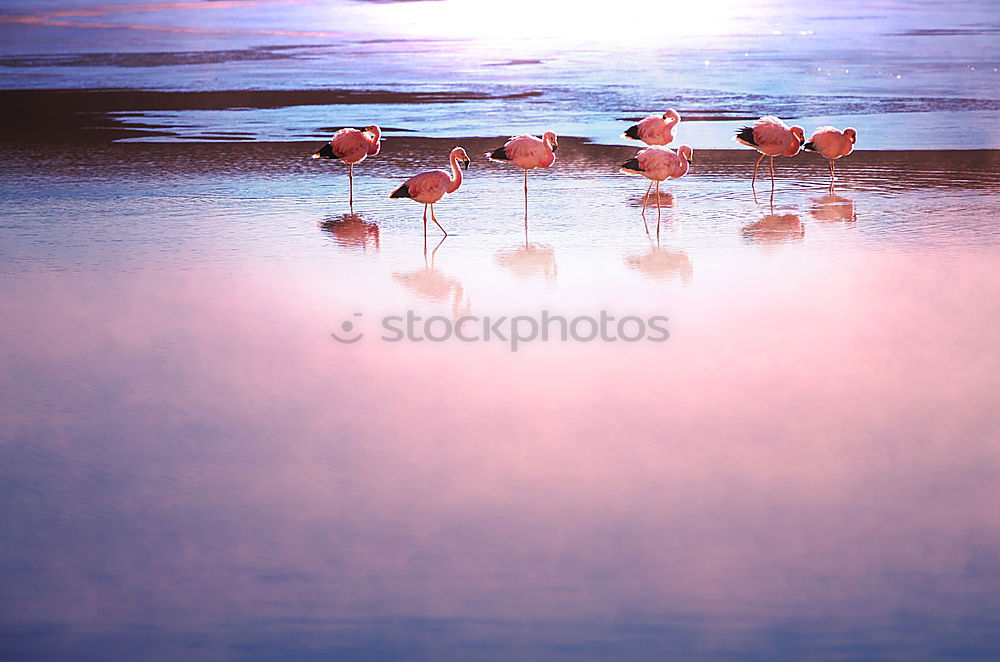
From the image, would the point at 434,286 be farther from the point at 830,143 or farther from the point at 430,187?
the point at 830,143

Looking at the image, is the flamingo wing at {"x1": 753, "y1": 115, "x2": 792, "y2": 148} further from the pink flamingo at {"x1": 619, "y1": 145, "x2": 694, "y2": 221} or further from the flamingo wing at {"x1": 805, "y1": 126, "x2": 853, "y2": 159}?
the pink flamingo at {"x1": 619, "y1": 145, "x2": 694, "y2": 221}

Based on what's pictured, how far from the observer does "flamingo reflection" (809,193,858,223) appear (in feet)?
34.9

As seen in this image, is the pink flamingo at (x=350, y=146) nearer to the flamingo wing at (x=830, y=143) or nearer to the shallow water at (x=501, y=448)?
→ the shallow water at (x=501, y=448)

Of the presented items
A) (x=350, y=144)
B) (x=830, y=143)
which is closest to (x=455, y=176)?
(x=350, y=144)

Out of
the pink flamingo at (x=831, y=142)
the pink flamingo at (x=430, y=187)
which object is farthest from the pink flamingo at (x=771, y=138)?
the pink flamingo at (x=430, y=187)

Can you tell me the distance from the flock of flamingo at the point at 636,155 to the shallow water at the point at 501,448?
567mm

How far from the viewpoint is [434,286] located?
27.4 ft

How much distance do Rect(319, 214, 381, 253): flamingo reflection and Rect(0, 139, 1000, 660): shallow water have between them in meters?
0.07

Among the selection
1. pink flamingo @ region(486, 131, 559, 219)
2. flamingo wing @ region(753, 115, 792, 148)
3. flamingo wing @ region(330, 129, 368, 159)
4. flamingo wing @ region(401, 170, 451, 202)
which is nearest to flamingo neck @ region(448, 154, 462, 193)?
flamingo wing @ region(401, 170, 451, 202)

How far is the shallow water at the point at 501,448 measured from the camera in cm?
404

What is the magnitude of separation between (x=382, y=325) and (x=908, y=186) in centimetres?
721

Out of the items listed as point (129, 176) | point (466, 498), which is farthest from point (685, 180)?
point (466, 498)

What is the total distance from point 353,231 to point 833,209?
4.58 metres

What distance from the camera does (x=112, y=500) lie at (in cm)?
486
